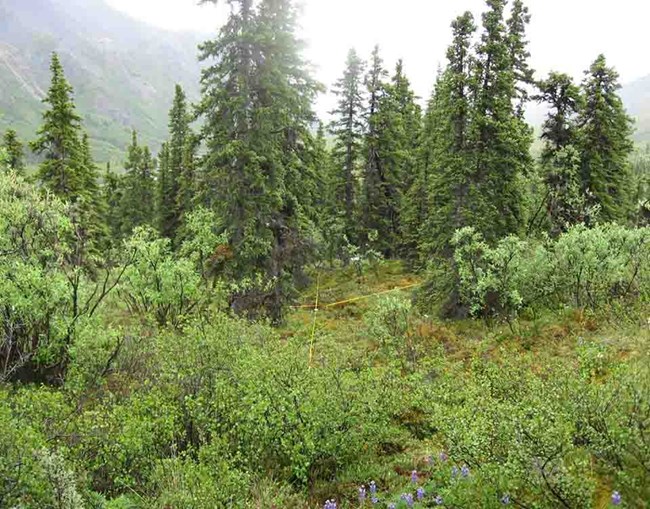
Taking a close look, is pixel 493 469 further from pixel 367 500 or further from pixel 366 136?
pixel 366 136

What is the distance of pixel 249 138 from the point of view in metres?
20.7

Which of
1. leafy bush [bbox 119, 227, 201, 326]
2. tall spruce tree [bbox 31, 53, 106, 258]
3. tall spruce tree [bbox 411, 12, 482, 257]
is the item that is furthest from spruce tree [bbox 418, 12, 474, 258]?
tall spruce tree [bbox 31, 53, 106, 258]

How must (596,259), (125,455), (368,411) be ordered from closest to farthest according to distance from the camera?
1. (125,455)
2. (368,411)
3. (596,259)

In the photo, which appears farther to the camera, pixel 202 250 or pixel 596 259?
pixel 202 250

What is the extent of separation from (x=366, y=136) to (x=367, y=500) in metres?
30.2

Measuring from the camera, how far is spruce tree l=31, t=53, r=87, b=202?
29781 mm

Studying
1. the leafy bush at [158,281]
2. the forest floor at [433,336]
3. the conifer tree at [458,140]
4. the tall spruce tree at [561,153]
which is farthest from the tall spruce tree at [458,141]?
the leafy bush at [158,281]

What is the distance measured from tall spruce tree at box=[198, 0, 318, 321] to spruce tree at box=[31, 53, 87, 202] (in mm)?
13218

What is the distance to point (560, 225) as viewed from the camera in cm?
2481

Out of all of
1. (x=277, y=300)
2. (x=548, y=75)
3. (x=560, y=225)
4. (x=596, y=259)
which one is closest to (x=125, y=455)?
(x=596, y=259)

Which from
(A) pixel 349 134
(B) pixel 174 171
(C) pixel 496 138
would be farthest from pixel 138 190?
(C) pixel 496 138

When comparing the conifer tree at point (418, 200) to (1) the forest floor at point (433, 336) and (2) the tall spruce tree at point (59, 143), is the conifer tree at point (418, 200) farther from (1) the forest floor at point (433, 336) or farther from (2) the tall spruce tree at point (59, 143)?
(2) the tall spruce tree at point (59, 143)

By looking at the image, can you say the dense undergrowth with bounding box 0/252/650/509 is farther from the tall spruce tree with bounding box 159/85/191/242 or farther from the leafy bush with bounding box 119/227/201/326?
the tall spruce tree with bounding box 159/85/191/242

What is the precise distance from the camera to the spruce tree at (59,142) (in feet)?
97.7
